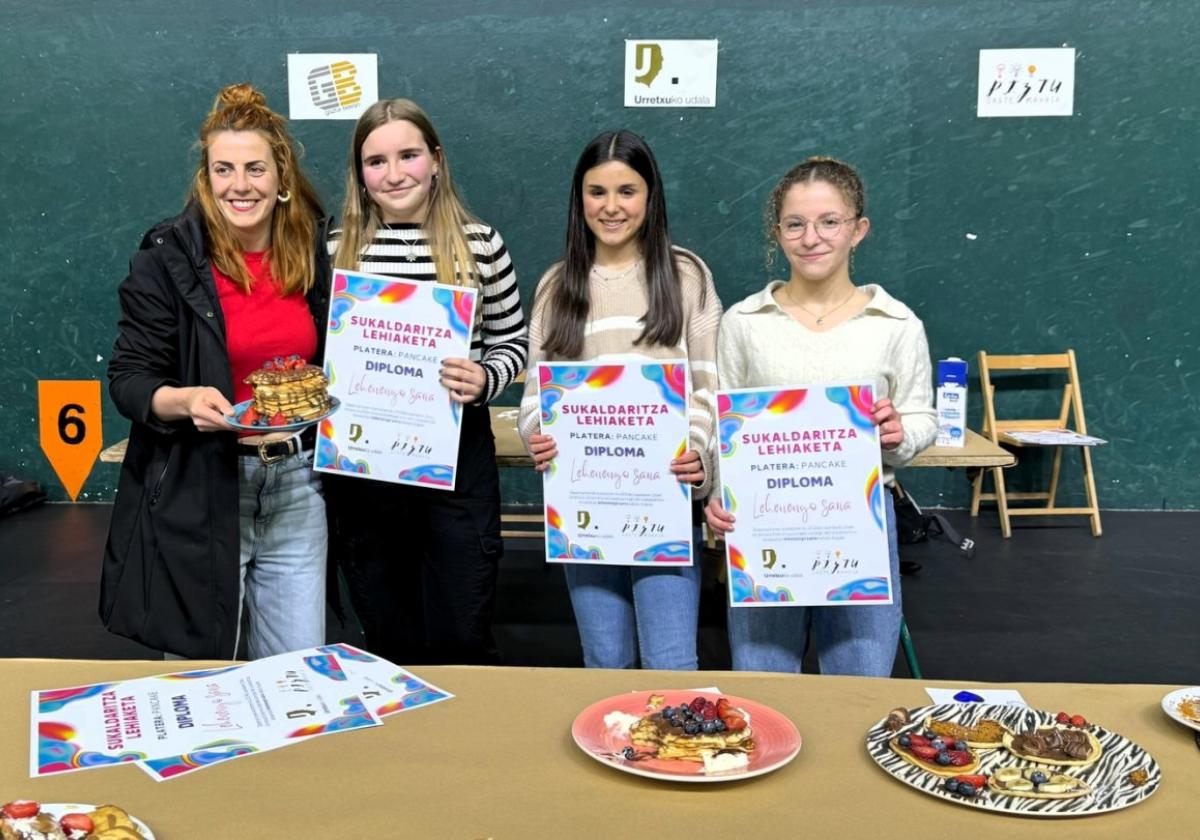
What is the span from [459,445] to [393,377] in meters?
0.24

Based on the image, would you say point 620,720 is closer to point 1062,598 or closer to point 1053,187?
point 1062,598

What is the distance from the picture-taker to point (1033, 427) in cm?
601

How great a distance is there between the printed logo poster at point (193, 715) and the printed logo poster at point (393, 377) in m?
0.71

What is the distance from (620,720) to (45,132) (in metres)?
5.63

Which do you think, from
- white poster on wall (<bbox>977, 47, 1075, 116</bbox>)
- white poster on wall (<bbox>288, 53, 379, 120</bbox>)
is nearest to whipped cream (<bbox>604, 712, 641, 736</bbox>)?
white poster on wall (<bbox>288, 53, 379, 120</bbox>)

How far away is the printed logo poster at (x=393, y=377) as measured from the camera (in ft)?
7.93

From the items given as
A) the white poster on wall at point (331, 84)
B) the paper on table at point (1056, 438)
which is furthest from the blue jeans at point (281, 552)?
the paper on table at point (1056, 438)

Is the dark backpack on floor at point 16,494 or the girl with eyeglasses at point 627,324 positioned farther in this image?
the dark backpack on floor at point 16,494

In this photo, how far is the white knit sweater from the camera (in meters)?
2.30

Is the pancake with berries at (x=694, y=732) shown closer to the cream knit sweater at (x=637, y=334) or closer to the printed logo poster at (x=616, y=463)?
the printed logo poster at (x=616, y=463)

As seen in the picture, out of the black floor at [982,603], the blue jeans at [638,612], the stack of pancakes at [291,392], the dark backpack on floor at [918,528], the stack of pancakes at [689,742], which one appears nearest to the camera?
the stack of pancakes at [689,742]

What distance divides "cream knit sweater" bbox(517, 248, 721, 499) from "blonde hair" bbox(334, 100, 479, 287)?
222 millimetres

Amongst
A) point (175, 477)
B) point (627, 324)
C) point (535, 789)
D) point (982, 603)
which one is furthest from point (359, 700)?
point (982, 603)

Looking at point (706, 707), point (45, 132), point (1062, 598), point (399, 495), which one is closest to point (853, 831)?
point (706, 707)
